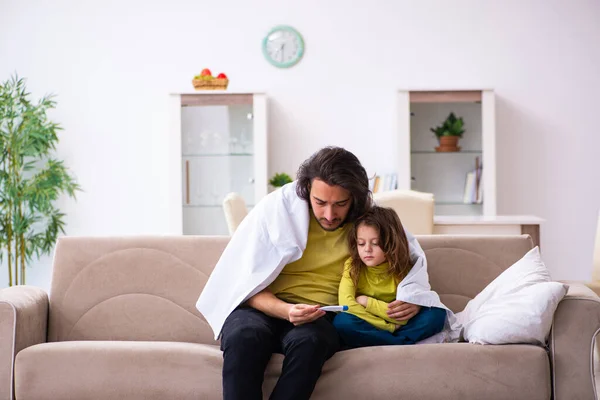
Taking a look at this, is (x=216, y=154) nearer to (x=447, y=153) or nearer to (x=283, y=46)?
(x=283, y=46)

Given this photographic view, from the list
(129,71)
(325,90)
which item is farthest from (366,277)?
(129,71)

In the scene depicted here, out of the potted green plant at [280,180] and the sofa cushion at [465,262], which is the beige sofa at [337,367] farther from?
the potted green plant at [280,180]

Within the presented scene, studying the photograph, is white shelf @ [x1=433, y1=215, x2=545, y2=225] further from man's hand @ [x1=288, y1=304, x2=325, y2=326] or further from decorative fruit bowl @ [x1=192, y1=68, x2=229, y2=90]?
man's hand @ [x1=288, y1=304, x2=325, y2=326]

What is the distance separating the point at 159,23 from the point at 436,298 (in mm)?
3591

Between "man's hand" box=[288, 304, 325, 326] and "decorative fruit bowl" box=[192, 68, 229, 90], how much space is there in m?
2.99

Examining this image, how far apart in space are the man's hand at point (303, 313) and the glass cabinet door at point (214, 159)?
9.28 ft

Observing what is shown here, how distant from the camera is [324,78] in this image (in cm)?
532

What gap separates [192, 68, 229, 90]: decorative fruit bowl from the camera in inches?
197

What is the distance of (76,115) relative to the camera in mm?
5391

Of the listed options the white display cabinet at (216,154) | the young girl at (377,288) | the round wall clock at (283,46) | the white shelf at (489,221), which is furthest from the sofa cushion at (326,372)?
the round wall clock at (283,46)

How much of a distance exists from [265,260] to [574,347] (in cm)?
98

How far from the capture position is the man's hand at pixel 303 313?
2256 mm

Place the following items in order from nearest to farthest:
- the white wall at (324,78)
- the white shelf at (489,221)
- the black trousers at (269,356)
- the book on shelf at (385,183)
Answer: the black trousers at (269,356)
the white shelf at (489,221)
the book on shelf at (385,183)
the white wall at (324,78)

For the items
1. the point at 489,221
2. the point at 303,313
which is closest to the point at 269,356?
the point at 303,313
